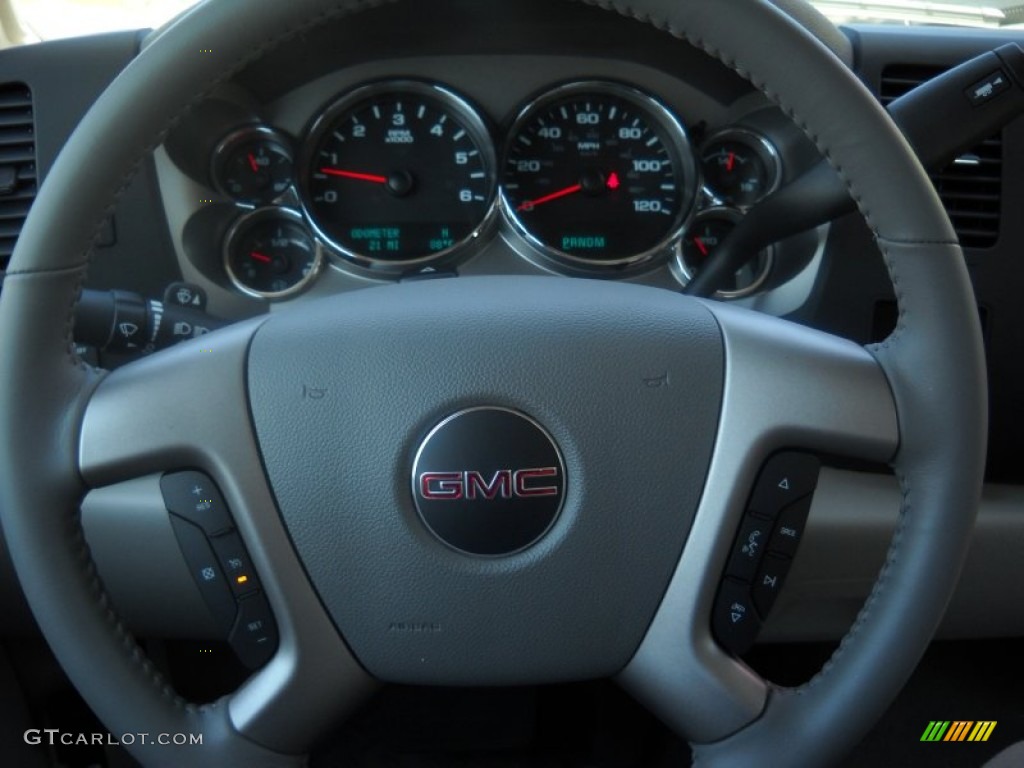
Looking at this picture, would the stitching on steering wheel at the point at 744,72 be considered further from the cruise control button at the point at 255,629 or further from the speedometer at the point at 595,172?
the speedometer at the point at 595,172

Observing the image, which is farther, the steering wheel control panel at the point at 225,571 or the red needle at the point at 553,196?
the red needle at the point at 553,196

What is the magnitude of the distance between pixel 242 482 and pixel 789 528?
435mm

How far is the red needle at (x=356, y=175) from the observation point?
167cm

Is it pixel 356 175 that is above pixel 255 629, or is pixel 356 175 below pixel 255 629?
above

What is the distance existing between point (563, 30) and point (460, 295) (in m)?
0.74

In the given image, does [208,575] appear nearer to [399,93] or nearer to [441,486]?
[441,486]

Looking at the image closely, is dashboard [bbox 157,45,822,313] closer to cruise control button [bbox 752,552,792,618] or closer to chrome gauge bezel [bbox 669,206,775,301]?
chrome gauge bezel [bbox 669,206,775,301]

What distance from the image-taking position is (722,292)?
1587 mm

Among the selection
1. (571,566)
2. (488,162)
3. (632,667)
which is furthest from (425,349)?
(488,162)

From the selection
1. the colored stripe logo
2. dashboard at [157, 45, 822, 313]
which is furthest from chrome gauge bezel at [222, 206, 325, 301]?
the colored stripe logo

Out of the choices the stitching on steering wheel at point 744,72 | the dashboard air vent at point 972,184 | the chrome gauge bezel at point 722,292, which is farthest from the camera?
the chrome gauge bezel at point 722,292

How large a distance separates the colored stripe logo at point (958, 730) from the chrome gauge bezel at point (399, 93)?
3.18 feet

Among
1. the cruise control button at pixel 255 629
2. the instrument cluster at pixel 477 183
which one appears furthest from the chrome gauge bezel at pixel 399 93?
the cruise control button at pixel 255 629

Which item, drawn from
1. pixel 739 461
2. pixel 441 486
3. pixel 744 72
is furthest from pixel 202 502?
pixel 744 72
